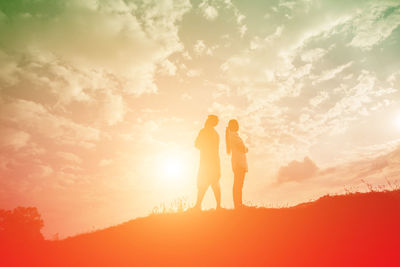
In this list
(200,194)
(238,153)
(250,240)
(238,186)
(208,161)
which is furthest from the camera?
(208,161)

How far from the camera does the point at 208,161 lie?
8719 millimetres

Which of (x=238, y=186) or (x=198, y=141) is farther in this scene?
(x=198, y=141)

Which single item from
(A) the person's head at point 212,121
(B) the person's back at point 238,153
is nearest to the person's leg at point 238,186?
(B) the person's back at point 238,153

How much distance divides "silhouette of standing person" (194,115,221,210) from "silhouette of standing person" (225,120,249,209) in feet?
1.63

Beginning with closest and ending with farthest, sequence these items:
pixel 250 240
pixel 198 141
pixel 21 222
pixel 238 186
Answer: pixel 250 240 < pixel 238 186 < pixel 198 141 < pixel 21 222

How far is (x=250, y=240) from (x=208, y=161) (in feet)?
9.59

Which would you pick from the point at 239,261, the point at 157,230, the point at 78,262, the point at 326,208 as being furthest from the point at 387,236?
the point at 78,262

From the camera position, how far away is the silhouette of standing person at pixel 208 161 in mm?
8539

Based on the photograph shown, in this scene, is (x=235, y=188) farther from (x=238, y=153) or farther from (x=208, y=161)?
(x=208, y=161)

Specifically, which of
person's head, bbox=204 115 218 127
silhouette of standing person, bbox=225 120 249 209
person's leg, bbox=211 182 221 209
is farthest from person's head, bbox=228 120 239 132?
person's leg, bbox=211 182 221 209

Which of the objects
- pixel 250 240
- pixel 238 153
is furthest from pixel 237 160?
pixel 250 240

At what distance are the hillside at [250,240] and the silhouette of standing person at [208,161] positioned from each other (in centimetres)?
73

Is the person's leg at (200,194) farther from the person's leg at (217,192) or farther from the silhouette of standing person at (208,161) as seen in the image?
the person's leg at (217,192)

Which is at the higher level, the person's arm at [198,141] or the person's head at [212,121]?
the person's head at [212,121]
